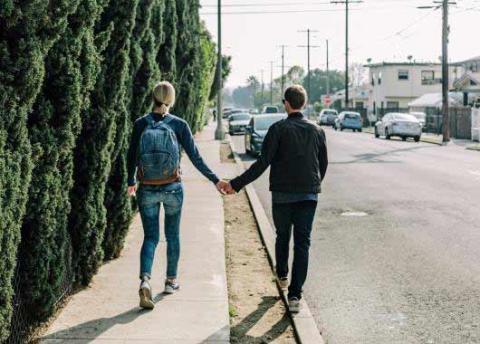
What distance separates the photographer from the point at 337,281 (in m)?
8.12

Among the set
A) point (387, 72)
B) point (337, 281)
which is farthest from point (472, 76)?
point (337, 281)

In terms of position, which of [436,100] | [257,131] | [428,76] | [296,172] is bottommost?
[257,131]

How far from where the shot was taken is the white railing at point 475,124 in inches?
1579

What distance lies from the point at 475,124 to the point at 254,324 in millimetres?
36938

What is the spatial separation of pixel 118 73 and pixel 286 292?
273cm

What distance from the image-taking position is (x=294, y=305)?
6.58 meters

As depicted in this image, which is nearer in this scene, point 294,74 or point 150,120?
point 150,120

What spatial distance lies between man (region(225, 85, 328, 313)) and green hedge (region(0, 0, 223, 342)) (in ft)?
5.49

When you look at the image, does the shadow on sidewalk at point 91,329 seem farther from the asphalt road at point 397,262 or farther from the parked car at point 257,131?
the parked car at point 257,131

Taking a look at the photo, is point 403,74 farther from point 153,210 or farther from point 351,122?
point 153,210

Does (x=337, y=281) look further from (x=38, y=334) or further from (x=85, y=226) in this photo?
(x=38, y=334)

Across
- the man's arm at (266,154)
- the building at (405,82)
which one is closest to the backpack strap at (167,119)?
the man's arm at (266,154)

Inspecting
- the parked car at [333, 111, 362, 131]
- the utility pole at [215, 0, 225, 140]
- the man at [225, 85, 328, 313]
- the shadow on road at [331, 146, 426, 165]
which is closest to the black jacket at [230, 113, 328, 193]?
the man at [225, 85, 328, 313]

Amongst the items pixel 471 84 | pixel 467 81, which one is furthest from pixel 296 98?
pixel 471 84
